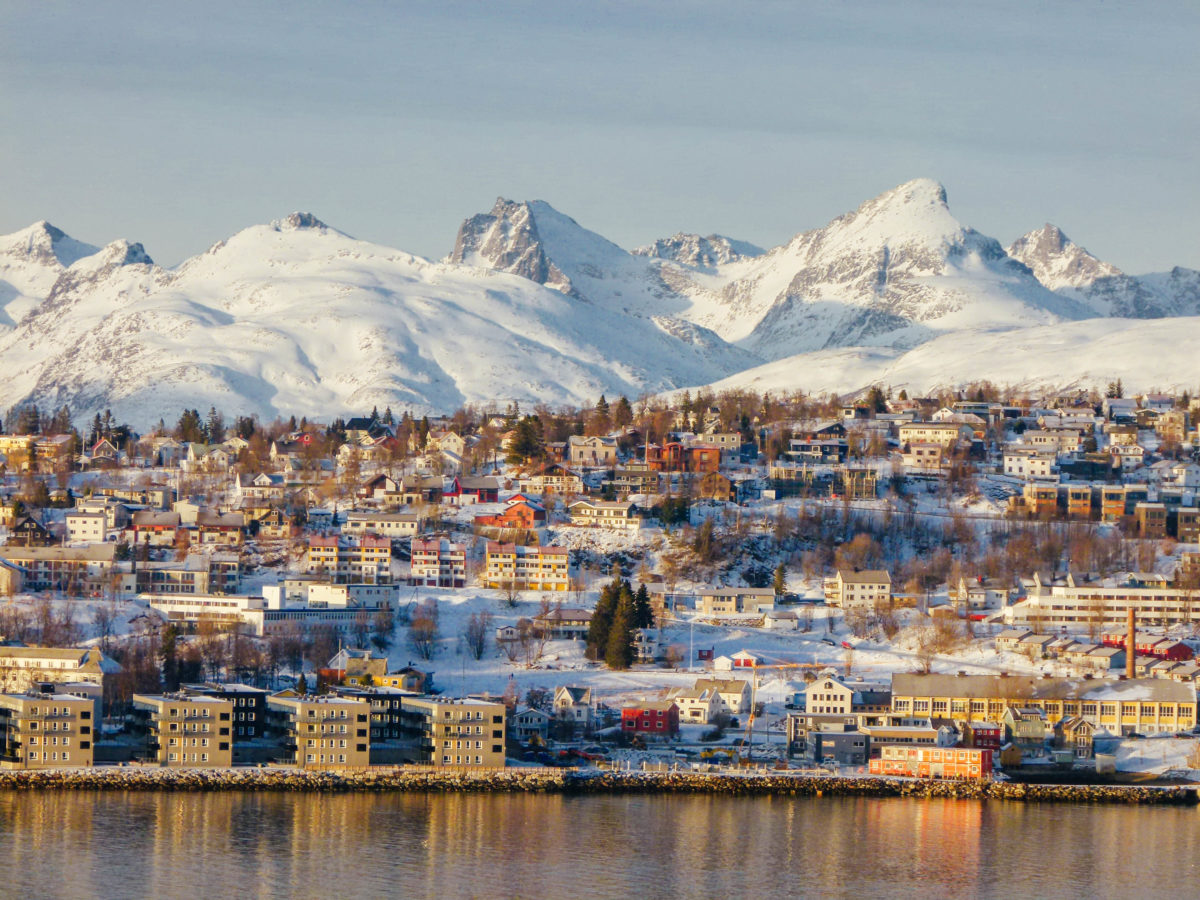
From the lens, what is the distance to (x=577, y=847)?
47.8 m

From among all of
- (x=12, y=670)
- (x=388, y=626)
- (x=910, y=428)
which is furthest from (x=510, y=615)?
(x=910, y=428)

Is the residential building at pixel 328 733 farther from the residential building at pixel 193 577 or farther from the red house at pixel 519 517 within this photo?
the red house at pixel 519 517

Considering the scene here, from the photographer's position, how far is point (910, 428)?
110 metres

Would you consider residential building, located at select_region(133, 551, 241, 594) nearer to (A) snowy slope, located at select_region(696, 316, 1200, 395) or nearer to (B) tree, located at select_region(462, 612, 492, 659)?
(B) tree, located at select_region(462, 612, 492, 659)

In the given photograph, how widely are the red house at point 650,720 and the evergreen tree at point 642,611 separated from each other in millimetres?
9616

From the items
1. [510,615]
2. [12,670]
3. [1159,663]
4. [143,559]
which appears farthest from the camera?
[143,559]

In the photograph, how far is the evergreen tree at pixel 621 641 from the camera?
70.6 metres

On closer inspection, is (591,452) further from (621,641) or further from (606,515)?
(621,641)

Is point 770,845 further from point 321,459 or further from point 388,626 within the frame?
point 321,459

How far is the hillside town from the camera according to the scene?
6028 centimetres

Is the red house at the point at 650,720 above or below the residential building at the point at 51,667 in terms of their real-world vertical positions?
below

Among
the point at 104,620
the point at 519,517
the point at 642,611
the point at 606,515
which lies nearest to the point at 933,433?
the point at 606,515

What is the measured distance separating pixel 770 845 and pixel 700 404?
75.3 m

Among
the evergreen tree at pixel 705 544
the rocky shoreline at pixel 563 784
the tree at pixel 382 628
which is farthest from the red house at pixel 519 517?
the rocky shoreline at pixel 563 784
